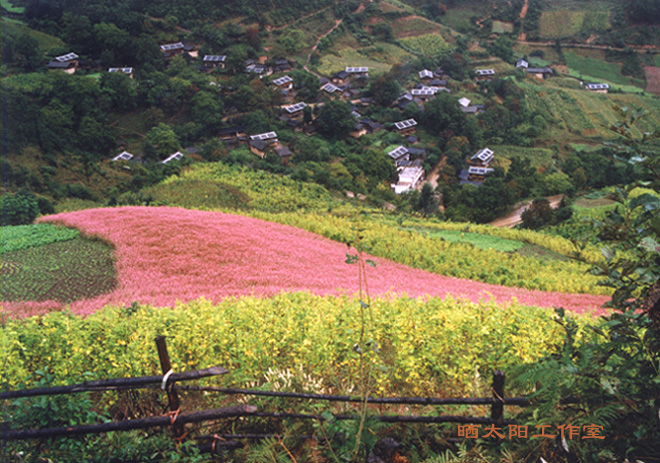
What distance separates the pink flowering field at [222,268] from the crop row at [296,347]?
68.1 inches

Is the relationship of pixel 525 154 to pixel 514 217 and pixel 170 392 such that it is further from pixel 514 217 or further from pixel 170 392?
pixel 170 392

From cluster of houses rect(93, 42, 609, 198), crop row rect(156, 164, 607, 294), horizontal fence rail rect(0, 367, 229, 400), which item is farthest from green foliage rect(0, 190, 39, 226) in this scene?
cluster of houses rect(93, 42, 609, 198)

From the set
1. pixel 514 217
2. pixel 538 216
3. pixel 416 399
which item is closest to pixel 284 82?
pixel 514 217

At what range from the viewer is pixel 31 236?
820cm

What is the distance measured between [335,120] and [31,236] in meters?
25.9

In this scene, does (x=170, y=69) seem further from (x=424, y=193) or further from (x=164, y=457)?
(x=164, y=457)

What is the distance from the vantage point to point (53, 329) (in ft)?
12.2

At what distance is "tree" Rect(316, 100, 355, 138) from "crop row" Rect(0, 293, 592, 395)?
1154 inches

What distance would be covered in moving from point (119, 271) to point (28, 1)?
963 inches

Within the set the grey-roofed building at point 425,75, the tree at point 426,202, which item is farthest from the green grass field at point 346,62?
the tree at point 426,202

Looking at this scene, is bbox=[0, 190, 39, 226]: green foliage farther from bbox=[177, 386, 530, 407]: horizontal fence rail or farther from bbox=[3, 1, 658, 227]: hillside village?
bbox=[177, 386, 530, 407]: horizontal fence rail

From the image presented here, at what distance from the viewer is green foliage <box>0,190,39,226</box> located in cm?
967

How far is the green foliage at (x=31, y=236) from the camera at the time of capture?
25.2 ft

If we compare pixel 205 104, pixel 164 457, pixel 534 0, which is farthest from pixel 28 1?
pixel 534 0
